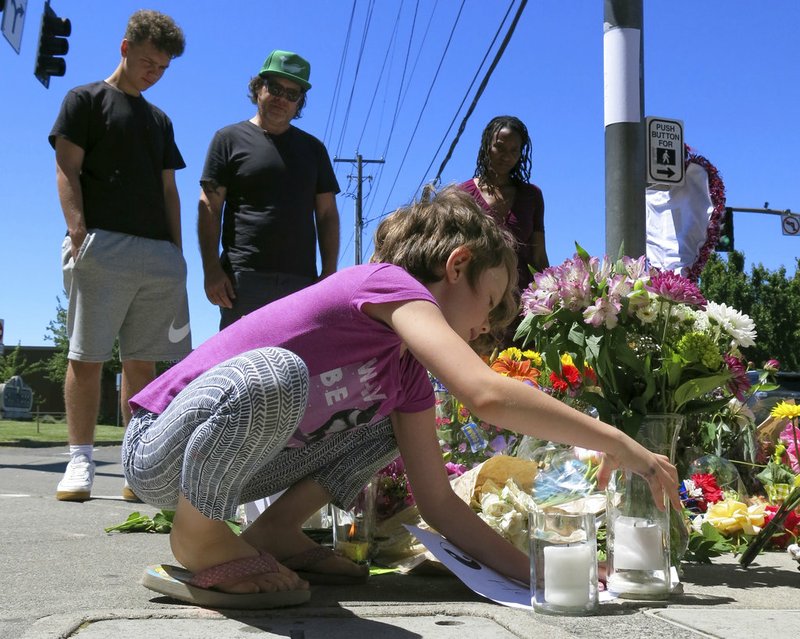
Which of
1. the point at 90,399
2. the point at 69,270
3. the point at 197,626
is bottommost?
the point at 197,626

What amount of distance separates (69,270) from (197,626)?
9.10ft

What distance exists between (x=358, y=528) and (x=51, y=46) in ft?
29.8

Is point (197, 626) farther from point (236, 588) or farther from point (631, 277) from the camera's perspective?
point (631, 277)

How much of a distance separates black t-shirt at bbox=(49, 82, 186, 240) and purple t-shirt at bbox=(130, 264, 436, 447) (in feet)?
7.22

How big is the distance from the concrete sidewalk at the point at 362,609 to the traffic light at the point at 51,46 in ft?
27.3

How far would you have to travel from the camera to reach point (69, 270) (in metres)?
4.22

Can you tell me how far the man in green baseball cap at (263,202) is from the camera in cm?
429

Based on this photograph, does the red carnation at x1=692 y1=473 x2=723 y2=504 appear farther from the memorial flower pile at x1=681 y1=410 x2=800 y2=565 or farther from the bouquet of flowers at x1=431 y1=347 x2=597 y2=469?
the bouquet of flowers at x1=431 y1=347 x2=597 y2=469

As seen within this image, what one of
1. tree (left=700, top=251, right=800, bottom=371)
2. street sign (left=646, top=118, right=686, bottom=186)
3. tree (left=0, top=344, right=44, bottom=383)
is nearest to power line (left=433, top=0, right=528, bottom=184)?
street sign (left=646, top=118, right=686, bottom=186)

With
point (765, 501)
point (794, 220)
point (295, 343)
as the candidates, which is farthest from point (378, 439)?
point (794, 220)

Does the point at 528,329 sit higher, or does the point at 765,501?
the point at 528,329

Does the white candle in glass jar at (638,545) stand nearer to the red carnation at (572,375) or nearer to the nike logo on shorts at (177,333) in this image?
the red carnation at (572,375)

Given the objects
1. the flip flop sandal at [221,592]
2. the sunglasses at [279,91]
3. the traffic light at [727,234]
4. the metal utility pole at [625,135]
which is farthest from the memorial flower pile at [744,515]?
the traffic light at [727,234]

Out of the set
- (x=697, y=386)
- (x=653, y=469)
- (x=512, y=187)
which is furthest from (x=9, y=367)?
(x=653, y=469)
